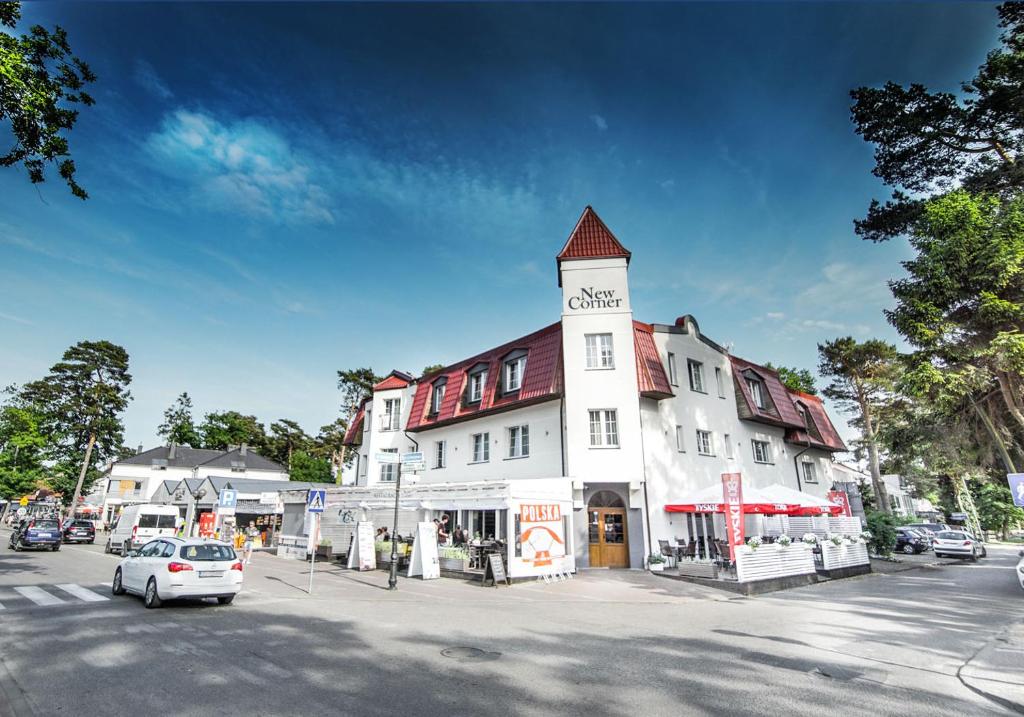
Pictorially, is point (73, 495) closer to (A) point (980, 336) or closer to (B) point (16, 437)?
(B) point (16, 437)

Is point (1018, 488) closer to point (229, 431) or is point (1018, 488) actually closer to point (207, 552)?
point (207, 552)

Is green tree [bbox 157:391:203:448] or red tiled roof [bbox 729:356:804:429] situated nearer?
red tiled roof [bbox 729:356:804:429]

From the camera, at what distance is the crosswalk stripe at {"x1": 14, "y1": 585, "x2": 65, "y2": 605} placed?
36.2 ft

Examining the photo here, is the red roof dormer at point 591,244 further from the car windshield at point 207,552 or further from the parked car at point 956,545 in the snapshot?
the parked car at point 956,545

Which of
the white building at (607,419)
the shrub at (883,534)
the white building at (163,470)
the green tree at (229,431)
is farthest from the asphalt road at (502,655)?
the green tree at (229,431)

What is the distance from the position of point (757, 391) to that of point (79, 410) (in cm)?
6394

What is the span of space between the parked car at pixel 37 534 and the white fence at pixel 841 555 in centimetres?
3627

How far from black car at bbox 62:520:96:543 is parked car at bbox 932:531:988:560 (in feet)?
177

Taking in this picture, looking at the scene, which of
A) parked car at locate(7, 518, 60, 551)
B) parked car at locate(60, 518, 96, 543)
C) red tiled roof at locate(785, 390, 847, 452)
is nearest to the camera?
parked car at locate(7, 518, 60, 551)

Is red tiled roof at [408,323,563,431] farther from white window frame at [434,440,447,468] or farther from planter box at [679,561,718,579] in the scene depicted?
planter box at [679,561,718,579]

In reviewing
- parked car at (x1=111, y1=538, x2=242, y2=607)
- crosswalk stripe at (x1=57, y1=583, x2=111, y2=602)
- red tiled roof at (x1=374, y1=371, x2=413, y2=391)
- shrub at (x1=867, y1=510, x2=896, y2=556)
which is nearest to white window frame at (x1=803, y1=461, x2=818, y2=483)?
shrub at (x1=867, y1=510, x2=896, y2=556)

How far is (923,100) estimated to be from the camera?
1638cm

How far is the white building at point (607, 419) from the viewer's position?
2044 centimetres

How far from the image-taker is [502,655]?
24.7ft
